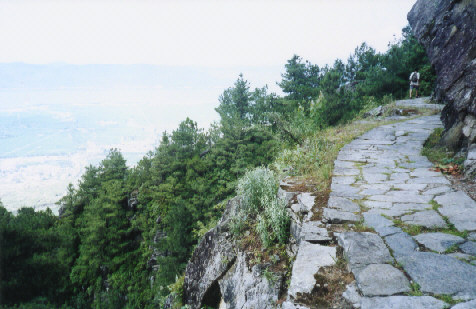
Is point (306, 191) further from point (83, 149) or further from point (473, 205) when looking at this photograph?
point (83, 149)

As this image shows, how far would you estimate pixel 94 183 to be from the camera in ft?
68.1

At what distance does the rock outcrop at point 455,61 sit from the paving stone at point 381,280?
3.18 m

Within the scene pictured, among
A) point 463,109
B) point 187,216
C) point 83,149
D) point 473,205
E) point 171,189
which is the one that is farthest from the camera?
point 83,149

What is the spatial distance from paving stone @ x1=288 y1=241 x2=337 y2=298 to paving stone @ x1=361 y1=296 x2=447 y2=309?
45cm

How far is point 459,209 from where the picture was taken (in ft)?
8.50

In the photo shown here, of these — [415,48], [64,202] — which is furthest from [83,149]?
[415,48]

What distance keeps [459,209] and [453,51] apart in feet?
11.3

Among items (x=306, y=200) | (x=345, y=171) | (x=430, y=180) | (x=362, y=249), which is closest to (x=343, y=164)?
(x=345, y=171)

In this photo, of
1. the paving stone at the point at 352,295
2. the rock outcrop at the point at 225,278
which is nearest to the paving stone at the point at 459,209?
the paving stone at the point at 352,295

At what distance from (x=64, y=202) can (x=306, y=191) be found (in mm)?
22753

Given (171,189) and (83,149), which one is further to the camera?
(83,149)

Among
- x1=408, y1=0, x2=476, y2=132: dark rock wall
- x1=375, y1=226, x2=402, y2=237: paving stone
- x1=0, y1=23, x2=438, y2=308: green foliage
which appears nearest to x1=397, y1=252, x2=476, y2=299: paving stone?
x1=375, y1=226, x2=402, y2=237: paving stone

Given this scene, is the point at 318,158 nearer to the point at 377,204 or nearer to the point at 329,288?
the point at 377,204

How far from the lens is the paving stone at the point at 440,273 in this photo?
62.7 inches
